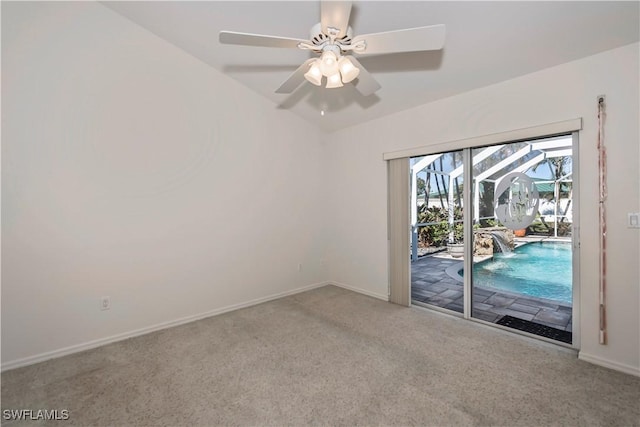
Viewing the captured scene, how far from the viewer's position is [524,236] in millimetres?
2791

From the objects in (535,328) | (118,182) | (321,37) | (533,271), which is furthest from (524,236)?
(118,182)

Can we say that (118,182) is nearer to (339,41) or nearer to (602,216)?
(339,41)

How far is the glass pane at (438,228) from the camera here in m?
3.31

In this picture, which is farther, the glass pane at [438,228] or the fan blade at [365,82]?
the glass pane at [438,228]

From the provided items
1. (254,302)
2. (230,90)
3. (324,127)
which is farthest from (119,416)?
(324,127)

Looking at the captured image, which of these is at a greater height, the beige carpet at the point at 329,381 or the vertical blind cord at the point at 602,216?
the vertical blind cord at the point at 602,216

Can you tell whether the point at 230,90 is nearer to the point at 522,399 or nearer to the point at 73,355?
the point at 73,355

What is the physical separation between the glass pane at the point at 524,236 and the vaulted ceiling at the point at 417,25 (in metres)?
0.77

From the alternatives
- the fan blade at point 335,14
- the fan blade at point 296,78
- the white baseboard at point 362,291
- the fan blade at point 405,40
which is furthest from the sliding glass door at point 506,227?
the fan blade at point 335,14

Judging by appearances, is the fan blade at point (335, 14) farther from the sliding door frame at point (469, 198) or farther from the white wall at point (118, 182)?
the white wall at point (118, 182)

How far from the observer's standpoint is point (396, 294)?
376 cm

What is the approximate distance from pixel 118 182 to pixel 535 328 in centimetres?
438

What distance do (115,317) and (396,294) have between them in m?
3.19

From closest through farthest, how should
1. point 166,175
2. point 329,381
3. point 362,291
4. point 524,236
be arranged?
point 329,381
point 524,236
point 166,175
point 362,291
